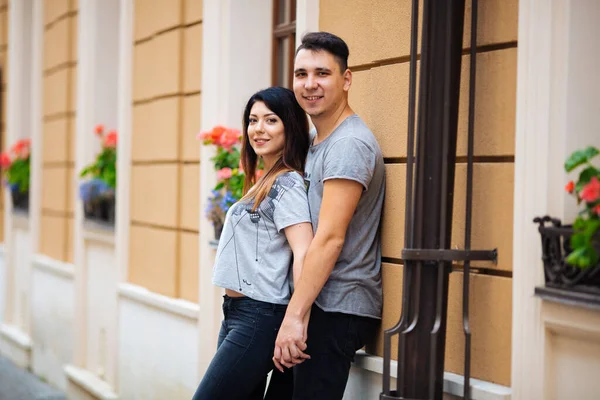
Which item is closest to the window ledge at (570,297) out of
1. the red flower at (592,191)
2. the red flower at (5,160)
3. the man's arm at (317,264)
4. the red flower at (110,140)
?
the red flower at (592,191)

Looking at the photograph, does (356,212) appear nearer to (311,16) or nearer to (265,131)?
(265,131)

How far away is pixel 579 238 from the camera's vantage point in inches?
117

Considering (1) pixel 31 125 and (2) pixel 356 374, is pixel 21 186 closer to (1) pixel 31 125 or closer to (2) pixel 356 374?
(1) pixel 31 125

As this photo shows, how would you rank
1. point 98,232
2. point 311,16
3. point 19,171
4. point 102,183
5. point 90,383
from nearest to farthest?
point 311,16, point 90,383, point 102,183, point 98,232, point 19,171

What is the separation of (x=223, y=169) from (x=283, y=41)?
105cm

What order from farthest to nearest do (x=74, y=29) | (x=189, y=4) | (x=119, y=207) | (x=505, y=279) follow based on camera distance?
(x=74, y=29) < (x=119, y=207) < (x=189, y=4) < (x=505, y=279)

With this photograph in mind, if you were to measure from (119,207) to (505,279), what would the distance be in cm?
442

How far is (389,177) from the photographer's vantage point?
4039 millimetres

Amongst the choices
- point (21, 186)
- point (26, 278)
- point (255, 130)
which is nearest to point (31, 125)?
point (21, 186)

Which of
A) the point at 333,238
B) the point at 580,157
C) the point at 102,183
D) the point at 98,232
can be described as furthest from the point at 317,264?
the point at 98,232

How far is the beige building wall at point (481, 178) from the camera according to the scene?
3486 mm

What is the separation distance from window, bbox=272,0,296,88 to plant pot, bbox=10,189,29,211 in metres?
5.22

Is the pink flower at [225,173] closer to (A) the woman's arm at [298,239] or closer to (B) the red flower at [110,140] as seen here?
(A) the woman's arm at [298,239]

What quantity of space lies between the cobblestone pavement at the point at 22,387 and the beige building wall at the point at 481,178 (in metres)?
5.13
